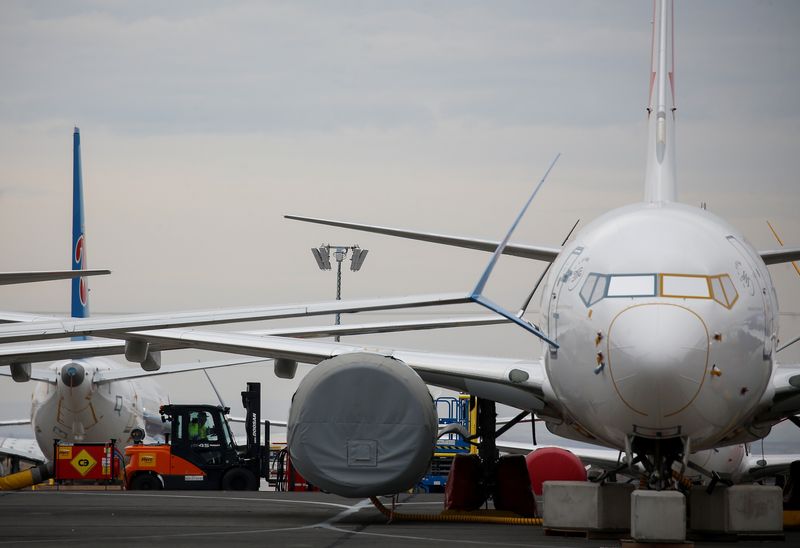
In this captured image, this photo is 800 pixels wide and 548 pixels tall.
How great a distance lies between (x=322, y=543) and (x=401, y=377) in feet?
10.1

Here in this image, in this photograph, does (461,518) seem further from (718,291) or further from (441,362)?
(718,291)

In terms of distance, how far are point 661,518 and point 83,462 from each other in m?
26.0

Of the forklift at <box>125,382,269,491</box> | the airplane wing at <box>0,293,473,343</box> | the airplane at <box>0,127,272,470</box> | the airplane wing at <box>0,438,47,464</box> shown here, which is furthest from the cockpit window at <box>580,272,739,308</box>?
the airplane wing at <box>0,438,47,464</box>

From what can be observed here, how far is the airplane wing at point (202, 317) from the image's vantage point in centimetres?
1121

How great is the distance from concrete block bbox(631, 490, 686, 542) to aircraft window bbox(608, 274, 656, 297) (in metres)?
2.24

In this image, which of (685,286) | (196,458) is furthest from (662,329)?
(196,458)

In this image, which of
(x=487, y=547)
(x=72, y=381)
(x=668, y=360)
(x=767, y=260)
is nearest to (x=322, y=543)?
(x=487, y=547)

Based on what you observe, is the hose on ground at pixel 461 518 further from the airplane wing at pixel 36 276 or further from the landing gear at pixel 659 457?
the airplane wing at pixel 36 276

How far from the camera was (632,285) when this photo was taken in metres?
14.9

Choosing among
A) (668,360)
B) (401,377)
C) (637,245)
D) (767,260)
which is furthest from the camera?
(767,260)

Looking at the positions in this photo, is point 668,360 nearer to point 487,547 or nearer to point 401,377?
point 487,547

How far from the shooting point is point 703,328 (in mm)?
14258

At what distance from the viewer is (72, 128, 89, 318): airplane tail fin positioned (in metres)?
46.6

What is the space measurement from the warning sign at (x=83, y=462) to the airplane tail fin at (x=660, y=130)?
2111 cm
